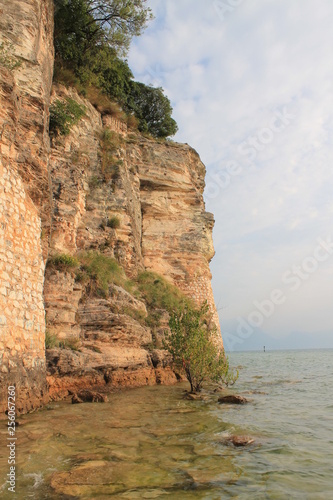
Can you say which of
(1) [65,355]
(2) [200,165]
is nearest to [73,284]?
(1) [65,355]

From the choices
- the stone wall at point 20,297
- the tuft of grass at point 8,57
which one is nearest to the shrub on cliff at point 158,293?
the stone wall at point 20,297

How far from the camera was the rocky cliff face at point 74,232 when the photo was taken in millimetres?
7758

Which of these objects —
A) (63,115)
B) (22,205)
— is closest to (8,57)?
(22,205)

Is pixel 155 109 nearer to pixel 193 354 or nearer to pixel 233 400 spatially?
pixel 193 354

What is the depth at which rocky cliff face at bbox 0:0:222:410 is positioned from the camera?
25.5 feet

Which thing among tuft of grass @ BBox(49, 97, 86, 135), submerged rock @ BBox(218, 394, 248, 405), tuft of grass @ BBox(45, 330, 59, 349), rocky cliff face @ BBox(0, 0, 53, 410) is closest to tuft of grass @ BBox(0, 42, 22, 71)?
rocky cliff face @ BBox(0, 0, 53, 410)

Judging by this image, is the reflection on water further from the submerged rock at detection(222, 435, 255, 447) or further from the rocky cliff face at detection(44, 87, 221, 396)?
the rocky cliff face at detection(44, 87, 221, 396)

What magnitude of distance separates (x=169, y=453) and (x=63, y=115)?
14465 mm

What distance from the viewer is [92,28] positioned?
1820 cm

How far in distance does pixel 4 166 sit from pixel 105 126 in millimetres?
13738

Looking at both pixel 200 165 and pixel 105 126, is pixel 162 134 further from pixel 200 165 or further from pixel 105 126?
pixel 105 126

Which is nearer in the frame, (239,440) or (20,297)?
(239,440)

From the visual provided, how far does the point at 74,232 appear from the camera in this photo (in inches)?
562

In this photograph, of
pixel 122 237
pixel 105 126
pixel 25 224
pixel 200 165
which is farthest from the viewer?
pixel 200 165
